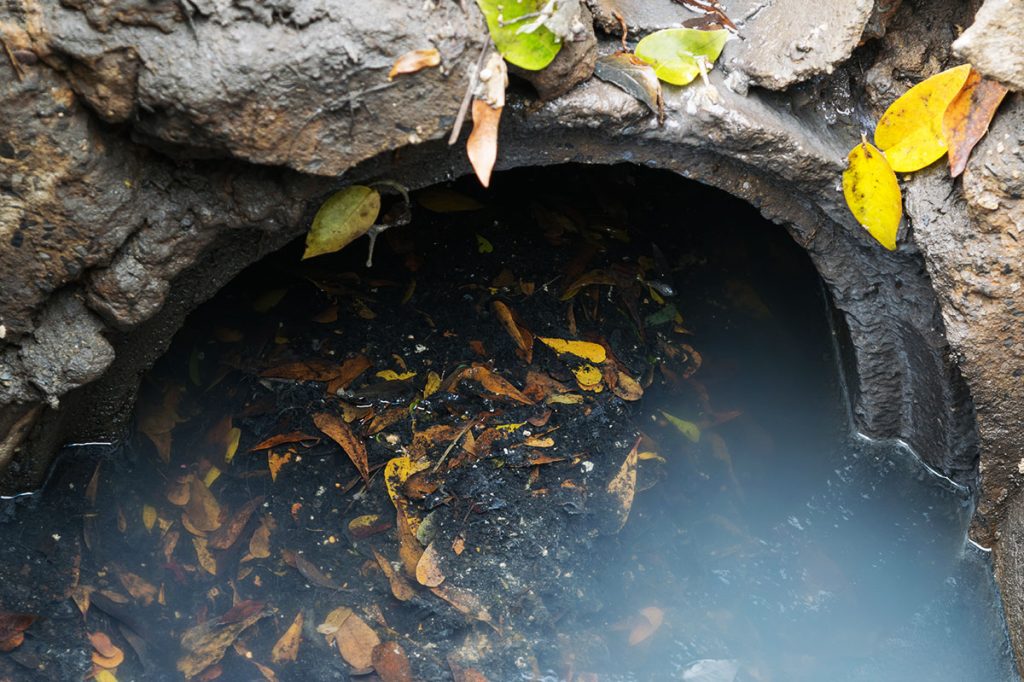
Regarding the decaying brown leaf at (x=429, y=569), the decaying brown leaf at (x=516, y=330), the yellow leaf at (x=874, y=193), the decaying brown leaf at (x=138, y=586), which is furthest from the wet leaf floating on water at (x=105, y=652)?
the yellow leaf at (x=874, y=193)

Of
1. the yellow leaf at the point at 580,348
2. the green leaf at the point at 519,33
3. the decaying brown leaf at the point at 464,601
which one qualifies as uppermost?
the green leaf at the point at 519,33

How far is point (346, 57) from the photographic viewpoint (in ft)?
5.19

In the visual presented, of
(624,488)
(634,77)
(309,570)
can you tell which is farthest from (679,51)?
(309,570)

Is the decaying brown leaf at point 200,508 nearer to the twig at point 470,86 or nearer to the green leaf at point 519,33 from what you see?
the twig at point 470,86

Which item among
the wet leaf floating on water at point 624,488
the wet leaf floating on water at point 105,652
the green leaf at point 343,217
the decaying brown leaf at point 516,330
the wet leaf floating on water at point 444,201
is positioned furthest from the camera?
the wet leaf floating on water at point 444,201

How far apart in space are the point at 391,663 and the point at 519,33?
1.40 m

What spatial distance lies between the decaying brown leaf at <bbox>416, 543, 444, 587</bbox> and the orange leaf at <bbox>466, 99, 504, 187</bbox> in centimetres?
103

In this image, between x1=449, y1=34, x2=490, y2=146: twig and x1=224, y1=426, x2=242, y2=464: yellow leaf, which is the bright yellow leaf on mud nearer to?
x1=224, y1=426, x2=242, y2=464: yellow leaf

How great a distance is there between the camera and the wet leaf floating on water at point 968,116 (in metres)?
1.84

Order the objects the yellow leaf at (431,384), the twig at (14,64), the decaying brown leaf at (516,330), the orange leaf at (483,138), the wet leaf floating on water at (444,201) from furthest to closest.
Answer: the wet leaf floating on water at (444,201) < the decaying brown leaf at (516,330) < the yellow leaf at (431,384) < the orange leaf at (483,138) < the twig at (14,64)

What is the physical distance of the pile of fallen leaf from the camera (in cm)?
215

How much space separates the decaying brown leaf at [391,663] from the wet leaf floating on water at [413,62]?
1.28 meters

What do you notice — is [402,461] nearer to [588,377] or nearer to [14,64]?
[588,377]

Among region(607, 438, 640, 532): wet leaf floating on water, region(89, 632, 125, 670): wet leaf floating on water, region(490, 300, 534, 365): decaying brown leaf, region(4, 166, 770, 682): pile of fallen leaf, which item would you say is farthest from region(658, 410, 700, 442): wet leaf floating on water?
region(89, 632, 125, 670): wet leaf floating on water
